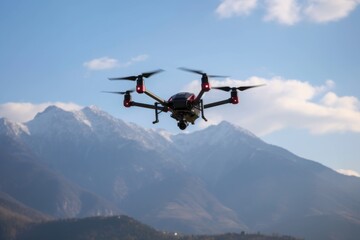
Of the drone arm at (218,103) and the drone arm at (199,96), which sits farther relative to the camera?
the drone arm at (218,103)

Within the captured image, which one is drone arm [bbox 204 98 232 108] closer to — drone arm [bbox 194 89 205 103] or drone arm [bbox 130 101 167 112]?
drone arm [bbox 194 89 205 103]

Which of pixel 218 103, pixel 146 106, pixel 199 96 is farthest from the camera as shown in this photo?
pixel 146 106

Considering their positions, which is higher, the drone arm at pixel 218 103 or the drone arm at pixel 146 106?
the drone arm at pixel 218 103

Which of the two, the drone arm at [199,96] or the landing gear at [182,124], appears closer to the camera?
the drone arm at [199,96]

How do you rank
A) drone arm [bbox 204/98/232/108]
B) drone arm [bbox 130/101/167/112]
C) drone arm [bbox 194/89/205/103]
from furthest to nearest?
drone arm [bbox 130/101/167/112] < drone arm [bbox 204/98/232/108] < drone arm [bbox 194/89/205/103]

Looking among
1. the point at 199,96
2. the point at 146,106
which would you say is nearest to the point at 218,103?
the point at 199,96

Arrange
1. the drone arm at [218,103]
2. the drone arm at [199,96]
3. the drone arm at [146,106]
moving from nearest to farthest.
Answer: the drone arm at [199,96], the drone arm at [218,103], the drone arm at [146,106]

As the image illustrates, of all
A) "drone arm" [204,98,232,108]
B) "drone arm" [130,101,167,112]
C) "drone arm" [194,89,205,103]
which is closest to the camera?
"drone arm" [194,89,205,103]

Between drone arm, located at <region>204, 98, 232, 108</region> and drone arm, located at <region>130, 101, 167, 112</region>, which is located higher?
drone arm, located at <region>204, 98, 232, 108</region>

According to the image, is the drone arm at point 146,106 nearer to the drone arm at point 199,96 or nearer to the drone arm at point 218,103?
the drone arm at point 199,96

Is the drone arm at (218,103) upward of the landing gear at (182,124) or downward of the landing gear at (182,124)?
upward

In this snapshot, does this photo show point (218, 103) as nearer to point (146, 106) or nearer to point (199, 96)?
point (199, 96)

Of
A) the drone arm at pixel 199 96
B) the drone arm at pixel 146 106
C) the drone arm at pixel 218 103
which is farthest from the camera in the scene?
the drone arm at pixel 146 106
